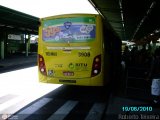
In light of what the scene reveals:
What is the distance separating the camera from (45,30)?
10.1m

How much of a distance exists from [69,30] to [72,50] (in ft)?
2.30

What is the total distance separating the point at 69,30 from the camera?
32.2 feet

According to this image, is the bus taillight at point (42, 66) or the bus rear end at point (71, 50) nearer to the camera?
the bus rear end at point (71, 50)

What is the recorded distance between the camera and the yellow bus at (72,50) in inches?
376

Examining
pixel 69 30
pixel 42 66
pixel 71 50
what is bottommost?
pixel 42 66

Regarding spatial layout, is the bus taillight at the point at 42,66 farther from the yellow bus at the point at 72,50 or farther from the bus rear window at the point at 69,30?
the bus rear window at the point at 69,30

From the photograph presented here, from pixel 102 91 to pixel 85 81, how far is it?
7.19 feet

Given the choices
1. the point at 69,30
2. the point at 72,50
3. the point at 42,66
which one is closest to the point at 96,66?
the point at 72,50

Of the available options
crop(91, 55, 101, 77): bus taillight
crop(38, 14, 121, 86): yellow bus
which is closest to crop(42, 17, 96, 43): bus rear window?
crop(38, 14, 121, 86): yellow bus

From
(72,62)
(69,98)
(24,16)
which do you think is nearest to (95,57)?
(72,62)

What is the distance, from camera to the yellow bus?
955cm

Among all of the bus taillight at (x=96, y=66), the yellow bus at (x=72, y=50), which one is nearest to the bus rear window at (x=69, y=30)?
the yellow bus at (x=72, y=50)

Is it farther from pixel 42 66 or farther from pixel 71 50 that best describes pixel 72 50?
pixel 42 66

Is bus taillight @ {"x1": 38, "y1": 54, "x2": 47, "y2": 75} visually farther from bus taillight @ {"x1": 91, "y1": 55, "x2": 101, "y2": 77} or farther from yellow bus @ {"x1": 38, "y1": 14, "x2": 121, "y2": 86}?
bus taillight @ {"x1": 91, "y1": 55, "x2": 101, "y2": 77}
